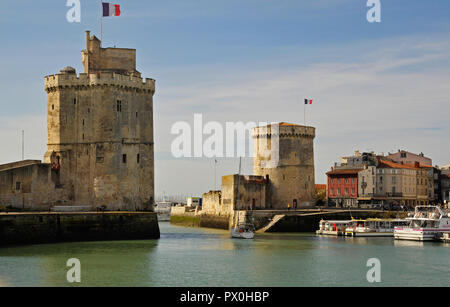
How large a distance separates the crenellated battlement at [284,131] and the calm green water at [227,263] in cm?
2115

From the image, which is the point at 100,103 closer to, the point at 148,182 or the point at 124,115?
the point at 124,115

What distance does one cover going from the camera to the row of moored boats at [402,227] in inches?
2186

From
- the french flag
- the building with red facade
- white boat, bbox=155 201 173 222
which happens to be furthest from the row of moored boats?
white boat, bbox=155 201 173 222

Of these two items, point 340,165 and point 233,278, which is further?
point 340,165

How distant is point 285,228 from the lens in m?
63.2

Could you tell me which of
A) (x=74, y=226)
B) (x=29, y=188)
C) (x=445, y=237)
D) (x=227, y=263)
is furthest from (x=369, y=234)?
(x=29, y=188)

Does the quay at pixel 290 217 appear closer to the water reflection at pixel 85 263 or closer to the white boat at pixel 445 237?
the white boat at pixel 445 237

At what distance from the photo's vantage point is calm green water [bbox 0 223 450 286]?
32.1 m

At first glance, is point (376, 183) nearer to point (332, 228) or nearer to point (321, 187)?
point (321, 187)

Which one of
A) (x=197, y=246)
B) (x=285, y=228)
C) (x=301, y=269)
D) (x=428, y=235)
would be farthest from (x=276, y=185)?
(x=301, y=269)

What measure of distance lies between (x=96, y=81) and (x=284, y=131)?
80.1 feet

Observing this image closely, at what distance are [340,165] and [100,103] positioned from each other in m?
48.3

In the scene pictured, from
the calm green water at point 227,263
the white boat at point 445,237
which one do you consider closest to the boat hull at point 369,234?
the white boat at point 445,237

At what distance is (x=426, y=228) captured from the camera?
182ft
